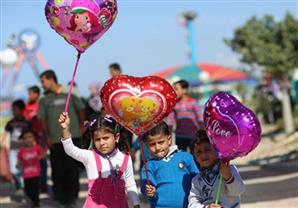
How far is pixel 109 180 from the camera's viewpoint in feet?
15.0

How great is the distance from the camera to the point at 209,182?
4.11 m

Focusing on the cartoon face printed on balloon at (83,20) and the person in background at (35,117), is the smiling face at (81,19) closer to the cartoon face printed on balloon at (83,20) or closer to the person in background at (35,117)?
the cartoon face printed on balloon at (83,20)

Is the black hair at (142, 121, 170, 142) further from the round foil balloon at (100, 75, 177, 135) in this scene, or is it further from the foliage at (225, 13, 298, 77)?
the foliage at (225, 13, 298, 77)

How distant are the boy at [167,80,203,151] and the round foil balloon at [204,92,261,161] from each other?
378 centimetres

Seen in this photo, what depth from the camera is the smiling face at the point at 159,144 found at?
14.4 ft

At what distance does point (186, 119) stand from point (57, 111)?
1.64 m

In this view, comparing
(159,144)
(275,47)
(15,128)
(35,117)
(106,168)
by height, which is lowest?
(106,168)

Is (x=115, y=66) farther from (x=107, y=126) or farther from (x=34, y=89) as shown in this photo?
(x=107, y=126)

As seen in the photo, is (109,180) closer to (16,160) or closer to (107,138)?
(107,138)

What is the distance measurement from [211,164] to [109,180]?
0.84 meters

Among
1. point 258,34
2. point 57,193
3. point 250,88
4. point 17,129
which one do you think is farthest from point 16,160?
point 250,88

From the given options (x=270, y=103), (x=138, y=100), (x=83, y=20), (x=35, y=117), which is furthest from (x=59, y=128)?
(x=270, y=103)

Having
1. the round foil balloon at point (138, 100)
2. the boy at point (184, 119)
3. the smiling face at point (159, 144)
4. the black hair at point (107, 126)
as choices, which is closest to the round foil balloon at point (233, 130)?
the round foil balloon at point (138, 100)

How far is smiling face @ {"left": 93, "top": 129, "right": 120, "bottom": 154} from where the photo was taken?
4566mm
